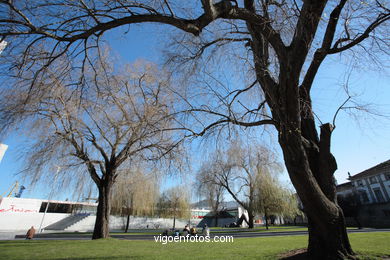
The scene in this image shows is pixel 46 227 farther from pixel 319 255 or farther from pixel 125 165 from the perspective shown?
pixel 319 255

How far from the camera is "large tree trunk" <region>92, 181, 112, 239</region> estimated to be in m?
10.1

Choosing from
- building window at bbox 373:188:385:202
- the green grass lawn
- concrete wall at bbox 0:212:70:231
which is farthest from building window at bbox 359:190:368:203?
concrete wall at bbox 0:212:70:231

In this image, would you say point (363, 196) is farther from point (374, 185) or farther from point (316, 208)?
point (316, 208)

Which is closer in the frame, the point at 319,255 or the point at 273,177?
the point at 319,255

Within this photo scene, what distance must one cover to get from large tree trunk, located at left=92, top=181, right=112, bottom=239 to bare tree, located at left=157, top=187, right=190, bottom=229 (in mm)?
26048

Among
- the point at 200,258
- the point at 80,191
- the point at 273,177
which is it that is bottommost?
the point at 200,258

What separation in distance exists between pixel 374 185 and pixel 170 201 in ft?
121

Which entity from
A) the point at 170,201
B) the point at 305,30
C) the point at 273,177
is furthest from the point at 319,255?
the point at 170,201

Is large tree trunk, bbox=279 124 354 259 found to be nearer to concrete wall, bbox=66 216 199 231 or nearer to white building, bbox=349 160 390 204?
concrete wall, bbox=66 216 199 231

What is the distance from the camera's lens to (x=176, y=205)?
36281 mm

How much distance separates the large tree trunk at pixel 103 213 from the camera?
1014 centimetres

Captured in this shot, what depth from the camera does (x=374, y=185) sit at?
119 feet

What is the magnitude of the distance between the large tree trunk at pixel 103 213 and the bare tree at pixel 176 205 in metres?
26.0

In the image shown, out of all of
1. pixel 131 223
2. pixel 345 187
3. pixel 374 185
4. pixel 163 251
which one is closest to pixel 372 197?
pixel 374 185
